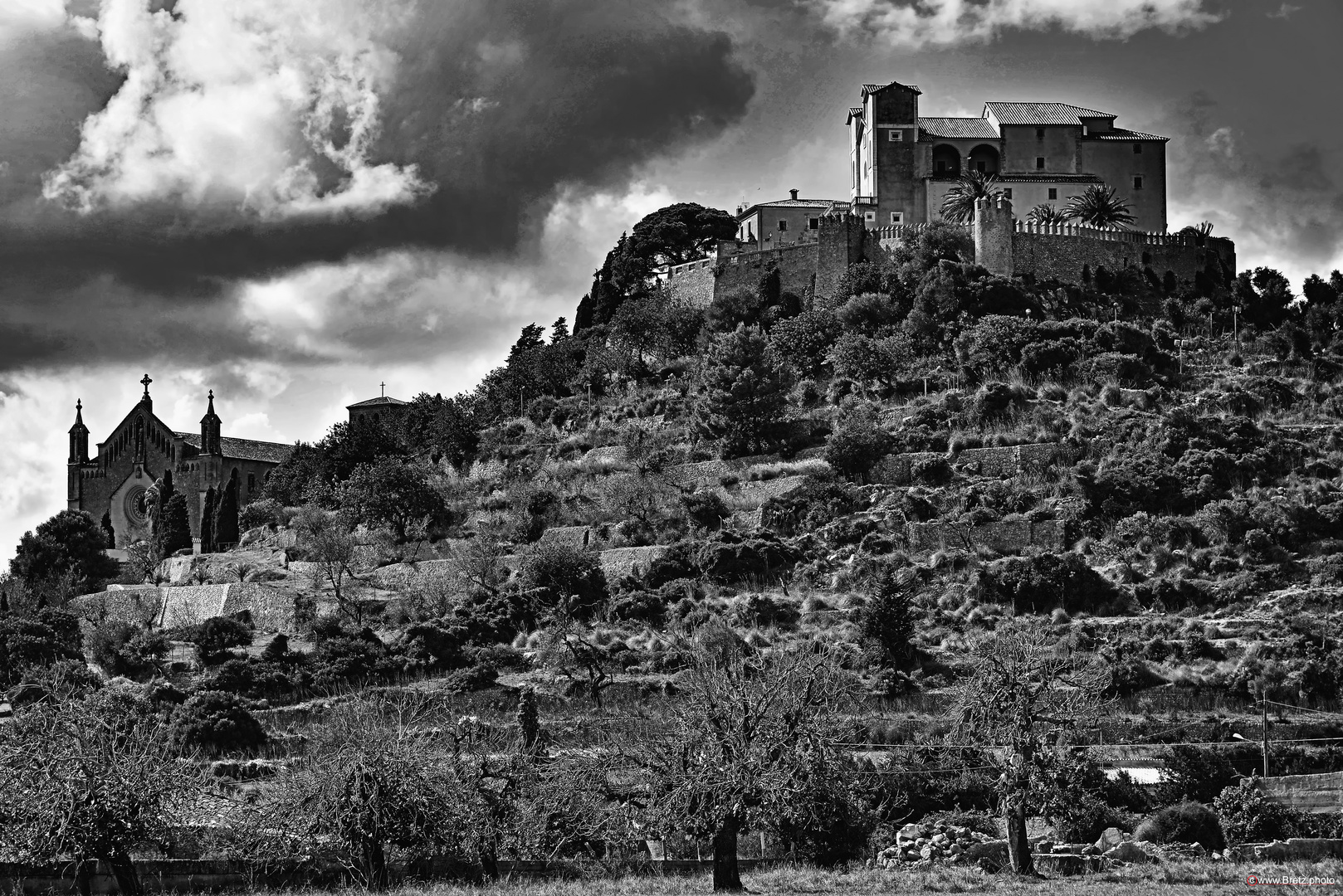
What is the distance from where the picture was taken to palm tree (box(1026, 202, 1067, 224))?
226 ft

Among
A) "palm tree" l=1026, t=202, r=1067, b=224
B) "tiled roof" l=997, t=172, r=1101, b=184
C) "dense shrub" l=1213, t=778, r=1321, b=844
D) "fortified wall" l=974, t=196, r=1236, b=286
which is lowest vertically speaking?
"dense shrub" l=1213, t=778, r=1321, b=844

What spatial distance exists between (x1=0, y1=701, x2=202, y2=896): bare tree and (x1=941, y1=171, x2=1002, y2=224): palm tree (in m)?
49.6

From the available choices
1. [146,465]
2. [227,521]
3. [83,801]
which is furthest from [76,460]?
[83,801]

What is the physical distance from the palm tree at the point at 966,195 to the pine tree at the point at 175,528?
35510mm

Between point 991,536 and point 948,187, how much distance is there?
82.1 feet

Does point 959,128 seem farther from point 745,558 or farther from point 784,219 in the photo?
point 745,558

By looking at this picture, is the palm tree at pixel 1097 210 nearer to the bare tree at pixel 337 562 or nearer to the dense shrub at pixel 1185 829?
the bare tree at pixel 337 562

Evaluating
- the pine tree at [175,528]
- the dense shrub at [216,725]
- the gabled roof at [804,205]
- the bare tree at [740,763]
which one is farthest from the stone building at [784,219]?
the bare tree at [740,763]

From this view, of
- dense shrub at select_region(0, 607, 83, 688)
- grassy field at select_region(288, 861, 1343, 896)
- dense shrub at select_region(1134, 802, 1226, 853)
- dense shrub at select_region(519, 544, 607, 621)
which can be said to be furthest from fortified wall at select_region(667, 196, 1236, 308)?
grassy field at select_region(288, 861, 1343, 896)

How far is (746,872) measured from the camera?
27.6 metres

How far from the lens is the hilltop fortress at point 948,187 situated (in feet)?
226

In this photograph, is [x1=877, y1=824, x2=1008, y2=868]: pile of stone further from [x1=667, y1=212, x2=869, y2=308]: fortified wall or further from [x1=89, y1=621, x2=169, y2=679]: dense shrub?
[x1=667, y1=212, x2=869, y2=308]: fortified wall

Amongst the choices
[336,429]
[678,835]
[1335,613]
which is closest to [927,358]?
[1335,613]

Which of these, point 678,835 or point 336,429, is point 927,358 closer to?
point 336,429
